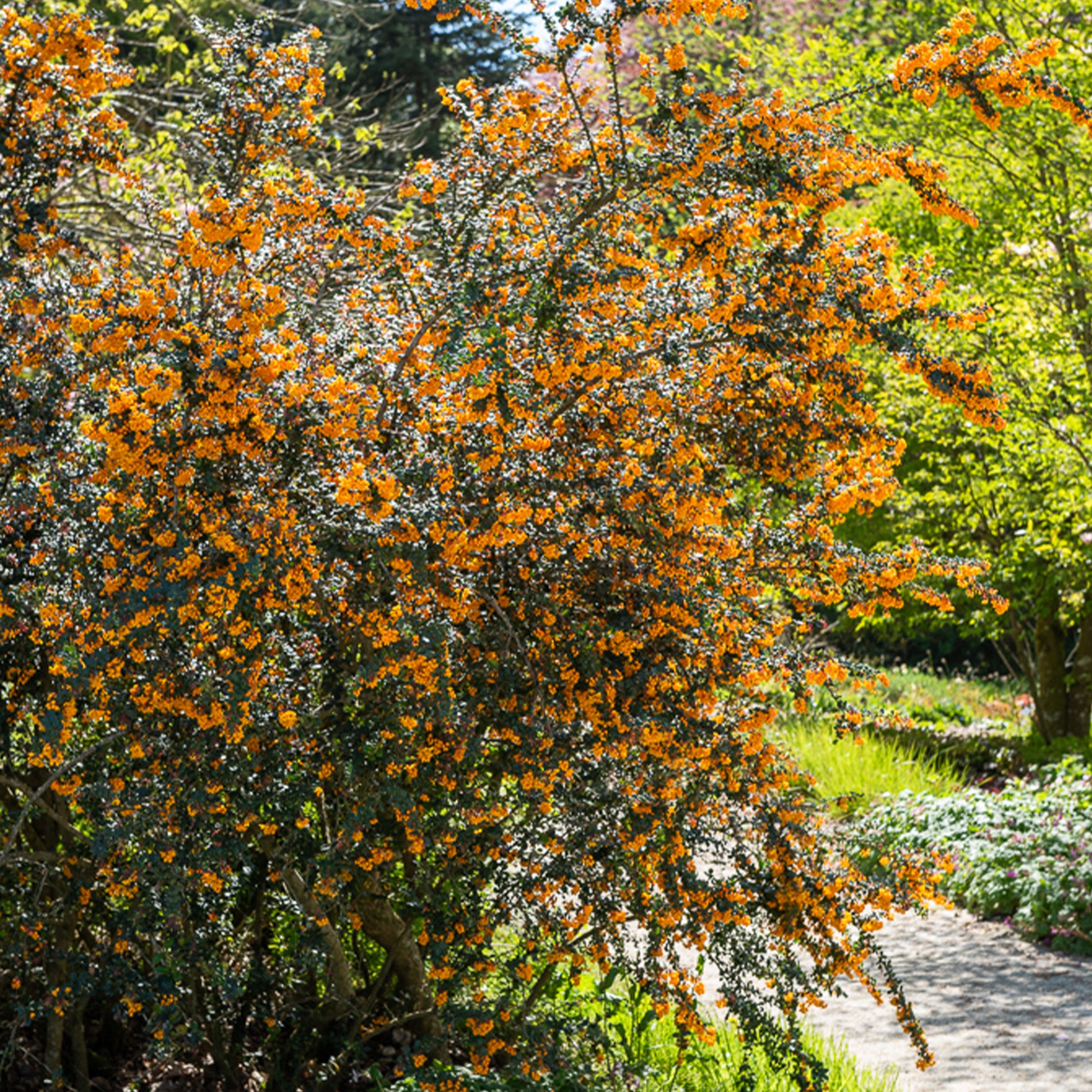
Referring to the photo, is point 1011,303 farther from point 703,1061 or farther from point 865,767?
point 703,1061

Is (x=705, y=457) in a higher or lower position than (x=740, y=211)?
lower

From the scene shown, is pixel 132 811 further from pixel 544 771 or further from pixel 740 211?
pixel 740 211

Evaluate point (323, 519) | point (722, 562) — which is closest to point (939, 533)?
point (722, 562)

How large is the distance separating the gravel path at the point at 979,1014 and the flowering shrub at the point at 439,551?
4.40ft

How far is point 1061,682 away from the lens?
9867 mm

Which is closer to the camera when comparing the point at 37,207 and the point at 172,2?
the point at 37,207

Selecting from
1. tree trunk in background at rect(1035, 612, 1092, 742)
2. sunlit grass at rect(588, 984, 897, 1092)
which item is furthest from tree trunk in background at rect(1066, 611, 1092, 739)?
sunlit grass at rect(588, 984, 897, 1092)

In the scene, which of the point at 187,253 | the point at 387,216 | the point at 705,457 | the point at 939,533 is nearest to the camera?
the point at 187,253

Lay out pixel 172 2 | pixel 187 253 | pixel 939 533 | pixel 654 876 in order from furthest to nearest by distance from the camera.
Answer: 1. pixel 939 533
2. pixel 172 2
3. pixel 654 876
4. pixel 187 253

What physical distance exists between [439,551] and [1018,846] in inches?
199

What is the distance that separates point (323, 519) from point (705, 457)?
1.26m

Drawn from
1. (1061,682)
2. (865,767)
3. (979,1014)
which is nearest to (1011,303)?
(865,767)

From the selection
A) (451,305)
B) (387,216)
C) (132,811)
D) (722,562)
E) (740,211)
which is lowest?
(132,811)

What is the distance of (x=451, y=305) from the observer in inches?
117
